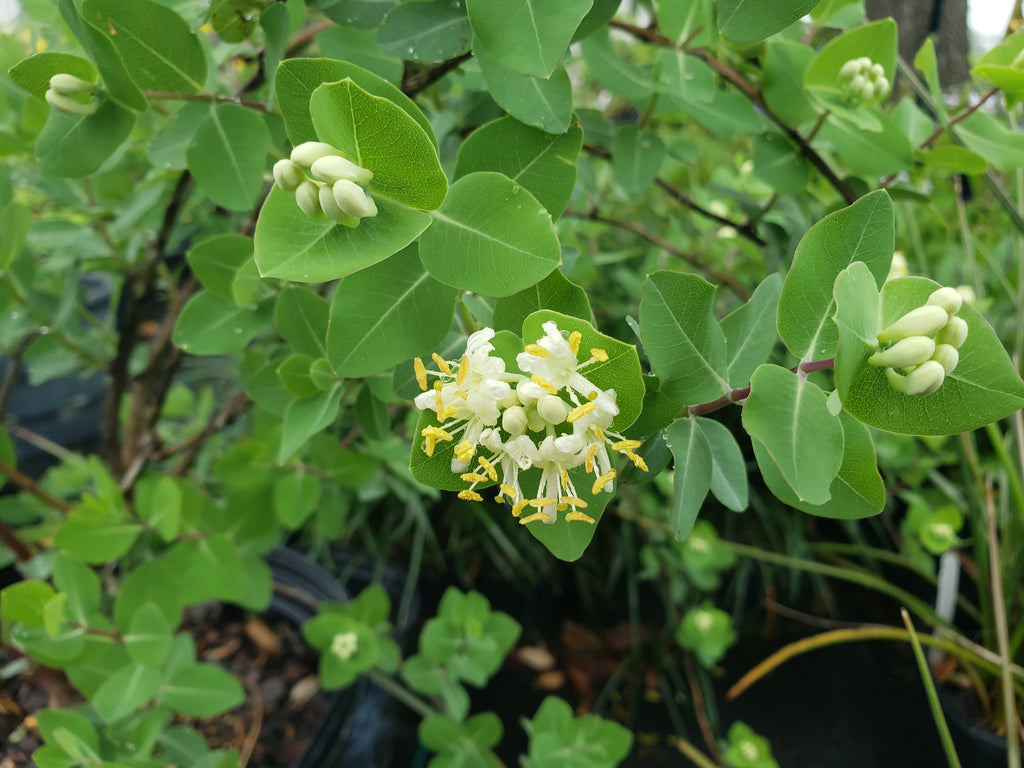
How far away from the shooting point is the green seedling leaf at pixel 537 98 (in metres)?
0.42

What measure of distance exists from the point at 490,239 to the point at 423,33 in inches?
7.5

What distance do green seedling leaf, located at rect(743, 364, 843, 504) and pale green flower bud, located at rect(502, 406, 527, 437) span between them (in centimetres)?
12

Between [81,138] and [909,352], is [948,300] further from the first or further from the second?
→ [81,138]

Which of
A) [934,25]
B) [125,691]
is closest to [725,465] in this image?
[125,691]

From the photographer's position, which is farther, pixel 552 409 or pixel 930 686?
pixel 930 686

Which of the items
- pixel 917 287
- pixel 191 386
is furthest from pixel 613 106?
pixel 917 287

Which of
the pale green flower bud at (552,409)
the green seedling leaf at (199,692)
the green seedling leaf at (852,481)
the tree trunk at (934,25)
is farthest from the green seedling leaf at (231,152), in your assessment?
the tree trunk at (934,25)

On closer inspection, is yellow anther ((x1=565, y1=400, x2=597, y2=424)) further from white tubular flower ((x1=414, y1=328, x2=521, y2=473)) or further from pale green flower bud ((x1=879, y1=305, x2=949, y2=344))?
pale green flower bud ((x1=879, y1=305, x2=949, y2=344))

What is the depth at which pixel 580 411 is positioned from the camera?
1.13 ft

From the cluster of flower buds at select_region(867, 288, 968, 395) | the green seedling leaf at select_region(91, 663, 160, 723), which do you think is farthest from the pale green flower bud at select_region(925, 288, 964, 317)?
the green seedling leaf at select_region(91, 663, 160, 723)

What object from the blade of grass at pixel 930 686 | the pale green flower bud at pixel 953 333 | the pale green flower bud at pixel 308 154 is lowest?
the blade of grass at pixel 930 686

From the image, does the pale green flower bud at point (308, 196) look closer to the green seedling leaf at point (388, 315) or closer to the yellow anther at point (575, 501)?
the green seedling leaf at point (388, 315)

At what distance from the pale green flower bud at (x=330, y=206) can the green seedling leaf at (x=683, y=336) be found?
0.18 meters

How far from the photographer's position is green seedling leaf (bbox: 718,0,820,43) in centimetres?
40
